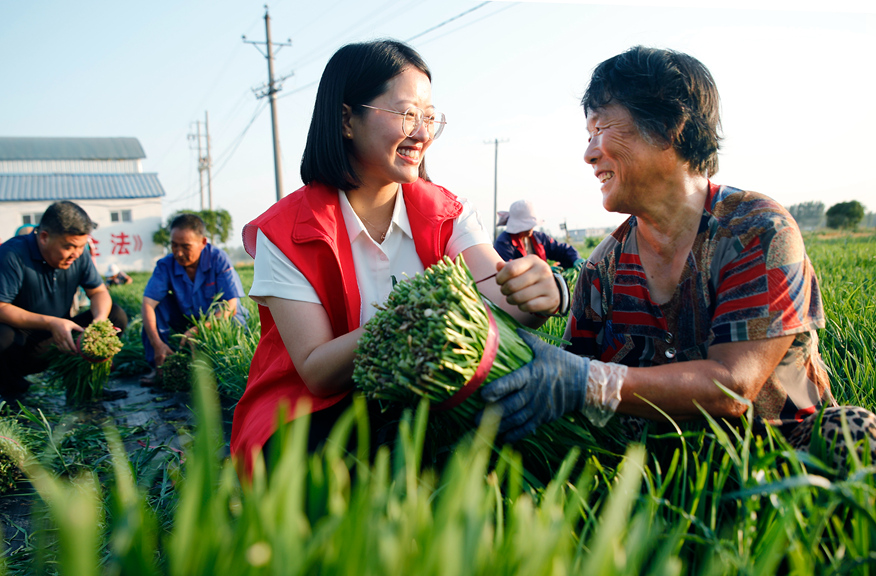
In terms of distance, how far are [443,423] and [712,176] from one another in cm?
114

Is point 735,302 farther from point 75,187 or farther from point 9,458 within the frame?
point 75,187

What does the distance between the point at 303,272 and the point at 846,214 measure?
33956 mm

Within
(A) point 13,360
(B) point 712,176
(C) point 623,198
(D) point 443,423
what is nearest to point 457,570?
(D) point 443,423

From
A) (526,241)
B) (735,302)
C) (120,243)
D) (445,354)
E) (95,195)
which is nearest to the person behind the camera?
(445,354)

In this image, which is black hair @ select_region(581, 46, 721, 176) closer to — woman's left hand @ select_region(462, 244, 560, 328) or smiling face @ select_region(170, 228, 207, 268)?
woman's left hand @ select_region(462, 244, 560, 328)

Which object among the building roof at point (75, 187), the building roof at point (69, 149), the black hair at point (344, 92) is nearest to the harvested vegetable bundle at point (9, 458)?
the black hair at point (344, 92)

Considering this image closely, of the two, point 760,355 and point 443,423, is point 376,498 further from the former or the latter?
point 760,355

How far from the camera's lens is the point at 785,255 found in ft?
4.38

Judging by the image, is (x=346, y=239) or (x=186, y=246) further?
(x=186, y=246)

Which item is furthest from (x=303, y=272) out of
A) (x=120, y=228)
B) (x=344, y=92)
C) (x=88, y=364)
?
(x=120, y=228)

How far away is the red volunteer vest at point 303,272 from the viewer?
1.57 meters

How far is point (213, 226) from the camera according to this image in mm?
33125

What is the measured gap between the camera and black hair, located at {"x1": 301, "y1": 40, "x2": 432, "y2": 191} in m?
1.77

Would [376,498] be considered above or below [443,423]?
above
